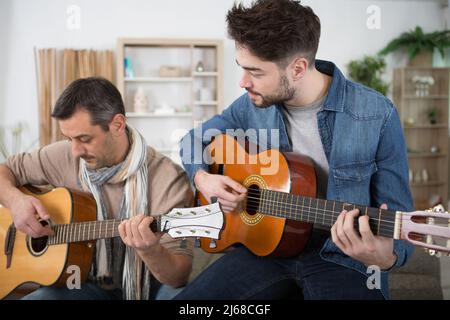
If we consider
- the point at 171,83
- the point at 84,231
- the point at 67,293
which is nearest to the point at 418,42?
the point at 171,83

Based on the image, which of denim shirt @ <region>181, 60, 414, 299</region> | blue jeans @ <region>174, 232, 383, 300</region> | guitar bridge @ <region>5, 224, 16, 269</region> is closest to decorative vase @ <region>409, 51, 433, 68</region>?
denim shirt @ <region>181, 60, 414, 299</region>

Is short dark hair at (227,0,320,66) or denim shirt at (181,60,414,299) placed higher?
short dark hair at (227,0,320,66)

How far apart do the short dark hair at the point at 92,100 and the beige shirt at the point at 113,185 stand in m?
0.11

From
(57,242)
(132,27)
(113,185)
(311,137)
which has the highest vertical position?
(132,27)

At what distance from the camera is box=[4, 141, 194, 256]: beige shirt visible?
0.99 m

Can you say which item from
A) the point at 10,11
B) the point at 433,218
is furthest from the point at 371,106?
the point at 10,11

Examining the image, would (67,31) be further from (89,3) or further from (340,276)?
(340,276)

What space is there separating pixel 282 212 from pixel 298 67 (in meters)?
0.26

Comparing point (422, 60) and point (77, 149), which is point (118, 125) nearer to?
point (77, 149)

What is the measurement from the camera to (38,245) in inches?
39.3

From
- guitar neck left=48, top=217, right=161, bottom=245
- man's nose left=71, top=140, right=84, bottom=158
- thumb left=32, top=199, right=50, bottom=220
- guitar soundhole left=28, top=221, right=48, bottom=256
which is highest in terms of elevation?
man's nose left=71, top=140, right=84, bottom=158

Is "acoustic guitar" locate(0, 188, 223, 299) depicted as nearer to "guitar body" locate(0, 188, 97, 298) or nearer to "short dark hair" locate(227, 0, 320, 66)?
"guitar body" locate(0, 188, 97, 298)

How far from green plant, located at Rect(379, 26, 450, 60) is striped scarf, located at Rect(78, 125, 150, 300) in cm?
56

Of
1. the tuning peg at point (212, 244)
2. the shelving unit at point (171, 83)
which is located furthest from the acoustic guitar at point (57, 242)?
the shelving unit at point (171, 83)
